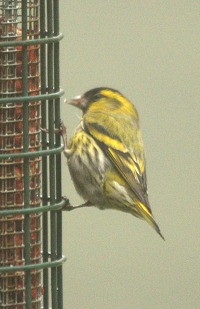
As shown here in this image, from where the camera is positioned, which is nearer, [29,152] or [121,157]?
[29,152]

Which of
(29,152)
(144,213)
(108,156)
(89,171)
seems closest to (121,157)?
(108,156)

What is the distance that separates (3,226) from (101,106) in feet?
5.52

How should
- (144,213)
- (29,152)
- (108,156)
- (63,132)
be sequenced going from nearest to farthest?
(29,152) → (63,132) → (144,213) → (108,156)

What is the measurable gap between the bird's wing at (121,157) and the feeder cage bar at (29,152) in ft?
2.90

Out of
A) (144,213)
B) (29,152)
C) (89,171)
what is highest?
(29,152)

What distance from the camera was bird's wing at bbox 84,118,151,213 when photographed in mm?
10195

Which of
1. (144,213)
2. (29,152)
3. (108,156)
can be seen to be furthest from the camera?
(108,156)

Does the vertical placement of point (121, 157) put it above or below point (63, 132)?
below

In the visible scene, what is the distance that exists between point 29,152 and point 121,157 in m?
1.56

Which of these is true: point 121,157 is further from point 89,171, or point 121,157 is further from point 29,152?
point 29,152

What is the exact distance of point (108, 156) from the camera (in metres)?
10.3

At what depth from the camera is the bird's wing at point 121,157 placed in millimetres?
10195

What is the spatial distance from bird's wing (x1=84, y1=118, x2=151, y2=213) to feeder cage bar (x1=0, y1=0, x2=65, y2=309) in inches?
34.9

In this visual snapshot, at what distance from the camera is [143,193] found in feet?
33.7
